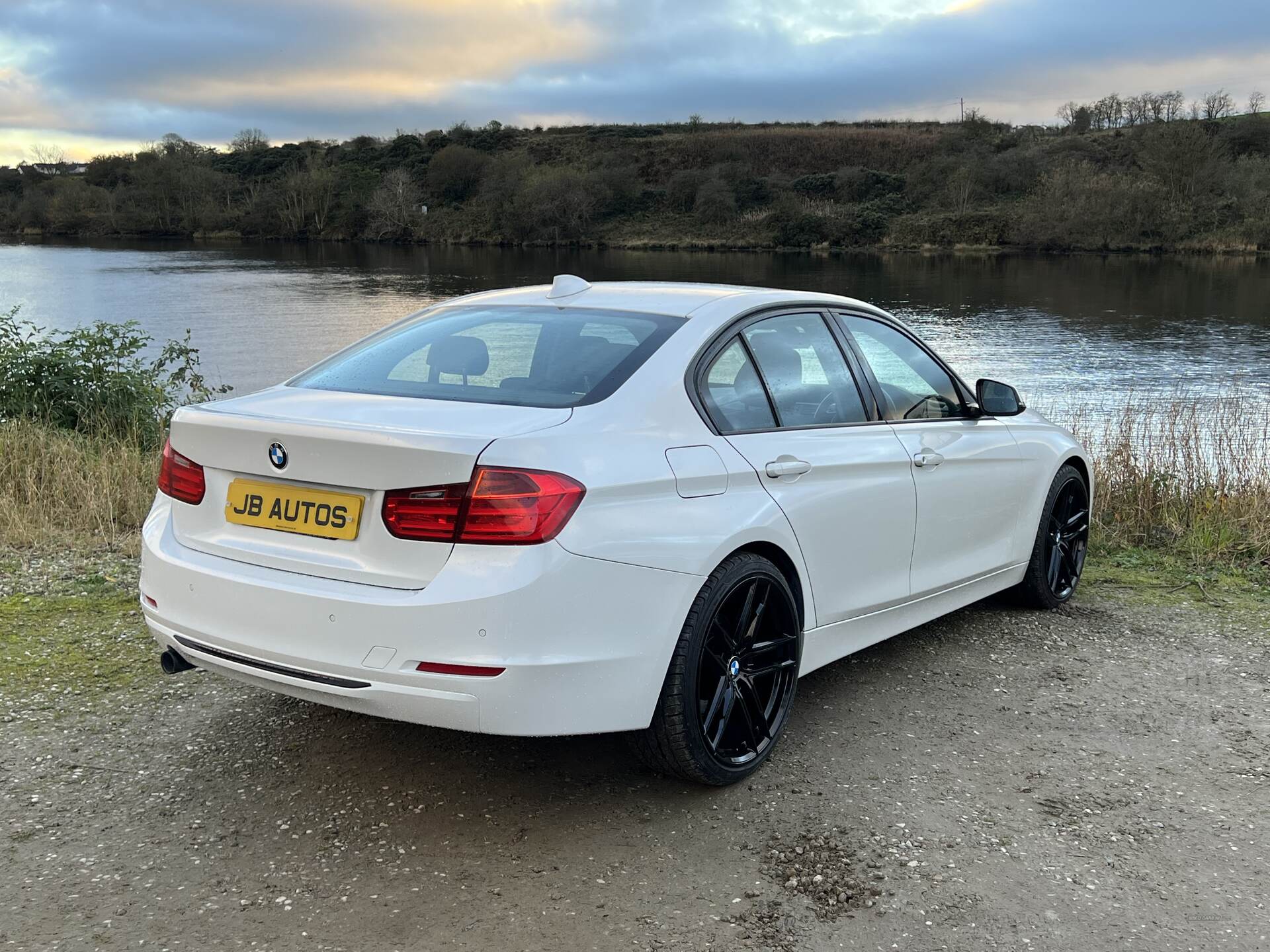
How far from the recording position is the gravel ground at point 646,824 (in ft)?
8.80

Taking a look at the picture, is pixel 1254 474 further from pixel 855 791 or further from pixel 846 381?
pixel 855 791

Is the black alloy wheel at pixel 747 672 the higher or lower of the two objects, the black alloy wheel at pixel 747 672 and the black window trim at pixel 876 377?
the lower

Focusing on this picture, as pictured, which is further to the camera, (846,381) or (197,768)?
(846,381)

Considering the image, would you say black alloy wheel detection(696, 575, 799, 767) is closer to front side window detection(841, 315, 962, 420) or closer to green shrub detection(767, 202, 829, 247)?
front side window detection(841, 315, 962, 420)

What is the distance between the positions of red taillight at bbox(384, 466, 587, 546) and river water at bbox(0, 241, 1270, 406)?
18.4 meters

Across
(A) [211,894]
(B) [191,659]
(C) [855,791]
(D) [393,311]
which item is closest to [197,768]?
(B) [191,659]

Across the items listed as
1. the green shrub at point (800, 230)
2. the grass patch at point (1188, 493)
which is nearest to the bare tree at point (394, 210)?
the green shrub at point (800, 230)

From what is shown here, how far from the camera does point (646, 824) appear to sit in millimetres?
3207

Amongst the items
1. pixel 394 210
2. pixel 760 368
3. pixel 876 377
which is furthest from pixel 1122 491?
pixel 394 210

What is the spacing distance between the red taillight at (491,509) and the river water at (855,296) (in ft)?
60.5

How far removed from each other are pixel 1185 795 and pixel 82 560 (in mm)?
5458

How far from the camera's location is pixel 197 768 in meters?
3.54

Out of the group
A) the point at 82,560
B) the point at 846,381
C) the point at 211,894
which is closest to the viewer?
the point at 211,894

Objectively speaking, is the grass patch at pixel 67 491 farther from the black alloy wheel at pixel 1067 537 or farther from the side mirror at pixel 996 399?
the black alloy wheel at pixel 1067 537
